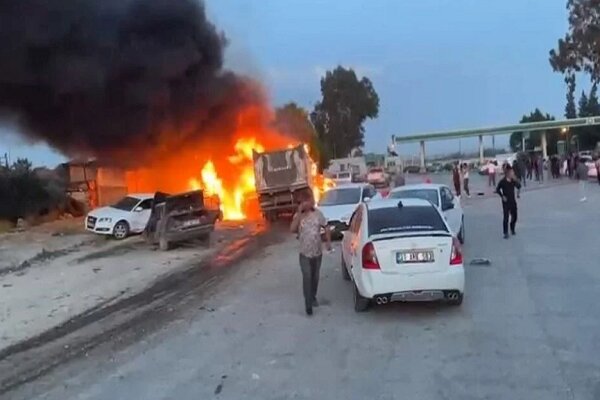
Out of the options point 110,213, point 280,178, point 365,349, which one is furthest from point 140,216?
point 365,349

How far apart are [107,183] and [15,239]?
35.9ft

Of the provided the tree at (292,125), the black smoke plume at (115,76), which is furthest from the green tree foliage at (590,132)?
the black smoke plume at (115,76)

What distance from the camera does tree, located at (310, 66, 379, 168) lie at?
8969cm

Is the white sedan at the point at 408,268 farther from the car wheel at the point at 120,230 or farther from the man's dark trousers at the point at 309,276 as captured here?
the car wheel at the point at 120,230

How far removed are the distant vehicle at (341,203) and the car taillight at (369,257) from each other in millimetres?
9660

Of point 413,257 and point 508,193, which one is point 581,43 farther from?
point 413,257

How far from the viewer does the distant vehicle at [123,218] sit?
1020 inches

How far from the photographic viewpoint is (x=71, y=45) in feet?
85.3

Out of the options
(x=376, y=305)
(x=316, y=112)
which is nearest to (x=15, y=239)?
(x=376, y=305)

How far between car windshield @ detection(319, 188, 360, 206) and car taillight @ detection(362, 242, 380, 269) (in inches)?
456

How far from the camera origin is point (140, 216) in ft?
86.7

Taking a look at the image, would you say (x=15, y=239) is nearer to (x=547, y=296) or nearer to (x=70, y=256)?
(x=70, y=256)

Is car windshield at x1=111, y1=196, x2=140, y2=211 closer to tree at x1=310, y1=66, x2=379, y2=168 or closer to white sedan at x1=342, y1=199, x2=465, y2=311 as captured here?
white sedan at x1=342, y1=199, x2=465, y2=311

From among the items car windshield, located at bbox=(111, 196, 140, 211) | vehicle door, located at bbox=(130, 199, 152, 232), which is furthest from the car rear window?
car windshield, located at bbox=(111, 196, 140, 211)
